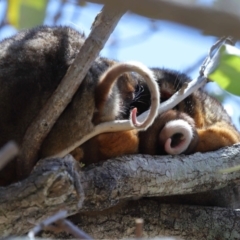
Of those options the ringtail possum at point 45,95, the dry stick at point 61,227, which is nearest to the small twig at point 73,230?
the dry stick at point 61,227

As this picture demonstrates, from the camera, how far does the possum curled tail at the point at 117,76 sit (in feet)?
5.37

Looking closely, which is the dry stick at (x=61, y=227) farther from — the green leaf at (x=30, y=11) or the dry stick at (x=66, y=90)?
the dry stick at (x=66, y=90)

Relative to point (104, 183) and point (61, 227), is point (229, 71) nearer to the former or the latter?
point (104, 183)

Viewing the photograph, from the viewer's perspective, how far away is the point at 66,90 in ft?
5.53

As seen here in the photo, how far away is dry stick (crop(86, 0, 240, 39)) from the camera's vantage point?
0.44 m

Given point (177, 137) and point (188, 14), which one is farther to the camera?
point (177, 137)

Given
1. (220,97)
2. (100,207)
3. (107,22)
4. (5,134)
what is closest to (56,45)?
(5,134)

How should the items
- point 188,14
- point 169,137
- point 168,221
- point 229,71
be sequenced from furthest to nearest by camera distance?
point 169,137, point 168,221, point 229,71, point 188,14

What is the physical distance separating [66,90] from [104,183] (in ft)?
1.31

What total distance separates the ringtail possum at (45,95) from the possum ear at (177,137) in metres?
0.35

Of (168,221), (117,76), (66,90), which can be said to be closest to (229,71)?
(117,76)

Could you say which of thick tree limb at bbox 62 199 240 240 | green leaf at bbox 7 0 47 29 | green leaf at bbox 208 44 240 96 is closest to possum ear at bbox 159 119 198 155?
thick tree limb at bbox 62 199 240 240

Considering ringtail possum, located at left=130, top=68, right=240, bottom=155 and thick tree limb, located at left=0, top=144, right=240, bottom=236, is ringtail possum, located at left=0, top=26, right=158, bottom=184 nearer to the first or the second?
thick tree limb, located at left=0, top=144, right=240, bottom=236

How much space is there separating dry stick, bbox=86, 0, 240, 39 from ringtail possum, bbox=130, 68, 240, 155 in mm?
1831
